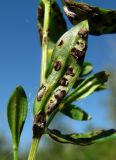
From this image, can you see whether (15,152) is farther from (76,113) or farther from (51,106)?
(76,113)

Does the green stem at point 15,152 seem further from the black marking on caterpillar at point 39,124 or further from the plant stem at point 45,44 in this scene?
the plant stem at point 45,44

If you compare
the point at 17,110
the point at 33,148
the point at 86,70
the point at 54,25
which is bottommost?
the point at 33,148

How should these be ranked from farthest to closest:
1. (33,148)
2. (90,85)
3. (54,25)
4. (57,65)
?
1. (54,25)
2. (90,85)
3. (57,65)
4. (33,148)

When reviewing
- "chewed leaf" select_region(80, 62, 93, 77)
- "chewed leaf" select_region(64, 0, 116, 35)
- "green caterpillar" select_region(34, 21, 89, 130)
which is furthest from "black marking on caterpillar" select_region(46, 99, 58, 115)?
"chewed leaf" select_region(80, 62, 93, 77)

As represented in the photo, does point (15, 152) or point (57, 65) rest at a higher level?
point (57, 65)

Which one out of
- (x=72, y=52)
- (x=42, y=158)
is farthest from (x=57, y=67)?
(x=42, y=158)

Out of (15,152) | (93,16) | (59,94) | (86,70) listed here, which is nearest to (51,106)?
(59,94)

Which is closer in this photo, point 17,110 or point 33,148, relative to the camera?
point 33,148
